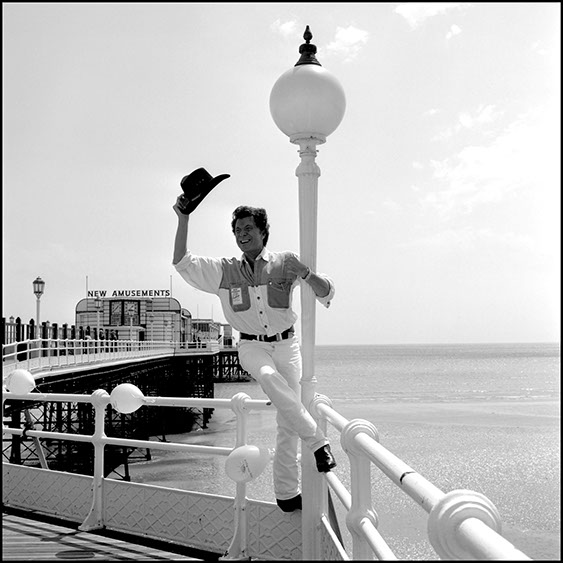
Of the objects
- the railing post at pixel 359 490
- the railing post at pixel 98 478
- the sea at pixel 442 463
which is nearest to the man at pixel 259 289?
the railing post at pixel 359 490

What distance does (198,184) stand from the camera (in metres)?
3.56

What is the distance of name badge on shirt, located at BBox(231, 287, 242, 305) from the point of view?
370 cm

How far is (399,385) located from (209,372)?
27441 millimetres

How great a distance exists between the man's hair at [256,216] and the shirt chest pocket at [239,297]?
0.32 metres

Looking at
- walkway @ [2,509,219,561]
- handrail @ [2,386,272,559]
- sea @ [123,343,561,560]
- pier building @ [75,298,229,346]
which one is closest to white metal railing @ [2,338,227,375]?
sea @ [123,343,561,560]

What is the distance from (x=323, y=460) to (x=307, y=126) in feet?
6.13

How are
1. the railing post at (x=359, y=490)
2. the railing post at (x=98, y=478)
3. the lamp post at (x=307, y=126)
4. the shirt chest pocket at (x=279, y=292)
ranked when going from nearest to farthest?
the railing post at (x=359, y=490) < the shirt chest pocket at (x=279, y=292) < the lamp post at (x=307, y=126) < the railing post at (x=98, y=478)

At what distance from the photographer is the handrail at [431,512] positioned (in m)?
1.15

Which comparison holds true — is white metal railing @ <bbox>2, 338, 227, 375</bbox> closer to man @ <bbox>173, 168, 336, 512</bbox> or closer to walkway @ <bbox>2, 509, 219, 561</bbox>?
walkway @ <bbox>2, 509, 219, 561</bbox>

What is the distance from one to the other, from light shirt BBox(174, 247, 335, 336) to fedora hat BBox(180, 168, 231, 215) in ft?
1.09

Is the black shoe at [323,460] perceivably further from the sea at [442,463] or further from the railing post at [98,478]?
the sea at [442,463]

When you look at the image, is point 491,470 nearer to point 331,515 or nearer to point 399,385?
point 331,515

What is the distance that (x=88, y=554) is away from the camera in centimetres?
389

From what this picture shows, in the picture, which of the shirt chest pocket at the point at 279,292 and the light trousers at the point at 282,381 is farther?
the shirt chest pocket at the point at 279,292
